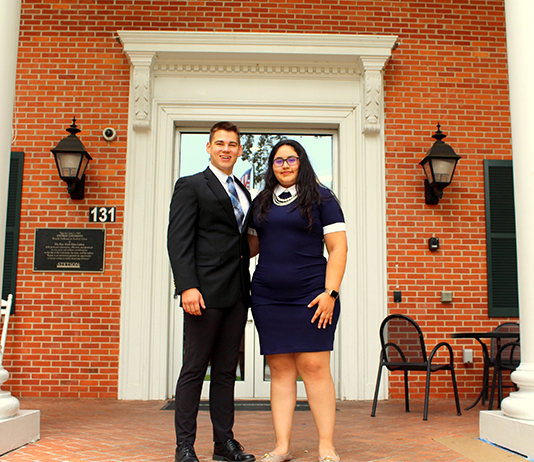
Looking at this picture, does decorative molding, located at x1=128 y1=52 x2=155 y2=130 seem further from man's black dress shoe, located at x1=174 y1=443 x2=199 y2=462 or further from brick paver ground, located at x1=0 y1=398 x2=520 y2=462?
man's black dress shoe, located at x1=174 y1=443 x2=199 y2=462

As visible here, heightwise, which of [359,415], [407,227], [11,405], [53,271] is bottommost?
[359,415]

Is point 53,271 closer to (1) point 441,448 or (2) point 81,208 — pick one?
(2) point 81,208

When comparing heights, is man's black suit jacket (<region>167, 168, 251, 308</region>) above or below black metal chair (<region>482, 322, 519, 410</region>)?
above

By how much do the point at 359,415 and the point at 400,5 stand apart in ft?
14.7

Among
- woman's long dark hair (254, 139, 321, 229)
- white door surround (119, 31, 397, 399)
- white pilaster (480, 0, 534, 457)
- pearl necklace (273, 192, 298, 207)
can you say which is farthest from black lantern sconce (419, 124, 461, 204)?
pearl necklace (273, 192, 298, 207)

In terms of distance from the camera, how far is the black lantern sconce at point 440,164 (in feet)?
19.2

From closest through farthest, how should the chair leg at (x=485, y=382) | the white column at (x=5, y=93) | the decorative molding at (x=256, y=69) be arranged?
the white column at (x=5, y=93) < the chair leg at (x=485, y=382) < the decorative molding at (x=256, y=69)

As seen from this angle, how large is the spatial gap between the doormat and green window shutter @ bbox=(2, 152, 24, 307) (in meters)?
2.05

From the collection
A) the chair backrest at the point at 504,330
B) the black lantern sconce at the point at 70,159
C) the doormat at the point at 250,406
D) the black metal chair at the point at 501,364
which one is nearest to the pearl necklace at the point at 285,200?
the doormat at the point at 250,406

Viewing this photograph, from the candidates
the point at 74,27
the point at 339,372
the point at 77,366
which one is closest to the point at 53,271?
the point at 77,366

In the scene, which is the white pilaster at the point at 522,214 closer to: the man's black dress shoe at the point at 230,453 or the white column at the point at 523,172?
the white column at the point at 523,172

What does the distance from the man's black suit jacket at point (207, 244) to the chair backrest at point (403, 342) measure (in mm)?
2222

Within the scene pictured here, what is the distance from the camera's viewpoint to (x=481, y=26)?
6457mm

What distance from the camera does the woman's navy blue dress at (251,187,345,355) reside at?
316cm
